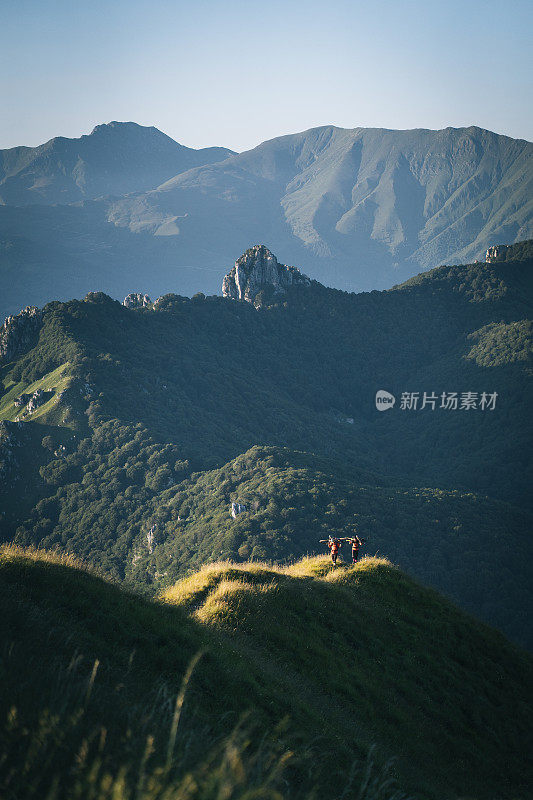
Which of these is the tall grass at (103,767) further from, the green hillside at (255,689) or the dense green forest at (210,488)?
the dense green forest at (210,488)

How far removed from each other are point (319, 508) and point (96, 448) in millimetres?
74653

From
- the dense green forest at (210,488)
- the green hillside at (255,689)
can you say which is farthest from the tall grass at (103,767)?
the dense green forest at (210,488)

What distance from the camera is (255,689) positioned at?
13.4 m

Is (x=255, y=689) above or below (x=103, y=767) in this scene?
below

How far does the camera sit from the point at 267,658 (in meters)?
16.5

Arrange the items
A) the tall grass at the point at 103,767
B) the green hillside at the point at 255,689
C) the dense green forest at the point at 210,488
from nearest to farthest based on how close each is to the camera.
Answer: the tall grass at the point at 103,767, the green hillside at the point at 255,689, the dense green forest at the point at 210,488

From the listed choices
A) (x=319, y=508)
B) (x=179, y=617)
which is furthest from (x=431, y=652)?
(x=319, y=508)

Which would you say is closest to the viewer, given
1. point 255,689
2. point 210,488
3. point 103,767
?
point 103,767

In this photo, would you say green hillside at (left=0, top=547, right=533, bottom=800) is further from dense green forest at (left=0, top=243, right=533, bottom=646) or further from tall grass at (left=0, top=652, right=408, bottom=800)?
dense green forest at (left=0, top=243, right=533, bottom=646)

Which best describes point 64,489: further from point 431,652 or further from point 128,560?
point 431,652

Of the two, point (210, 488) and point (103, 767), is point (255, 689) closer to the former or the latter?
point (103, 767)

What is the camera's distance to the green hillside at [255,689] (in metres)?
6.63

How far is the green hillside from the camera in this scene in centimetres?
663

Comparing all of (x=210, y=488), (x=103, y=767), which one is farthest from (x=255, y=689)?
(x=210, y=488)
